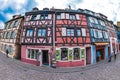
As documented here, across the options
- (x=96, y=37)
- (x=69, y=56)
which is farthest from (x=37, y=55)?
(x=96, y=37)

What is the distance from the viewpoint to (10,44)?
27453mm

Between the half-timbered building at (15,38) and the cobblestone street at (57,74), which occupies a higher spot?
the half-timbered building at (15,38)

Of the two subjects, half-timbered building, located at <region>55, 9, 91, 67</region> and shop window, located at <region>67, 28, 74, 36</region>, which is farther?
shop window, located at <region>67, 28, 74, 36</region>

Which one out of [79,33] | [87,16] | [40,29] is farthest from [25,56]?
[87,16]

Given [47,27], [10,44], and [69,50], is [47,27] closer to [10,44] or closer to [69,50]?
[69,50]

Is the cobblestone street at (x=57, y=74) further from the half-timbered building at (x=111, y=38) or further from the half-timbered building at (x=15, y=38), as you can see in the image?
the half-timbered building at (x=111, y=38)

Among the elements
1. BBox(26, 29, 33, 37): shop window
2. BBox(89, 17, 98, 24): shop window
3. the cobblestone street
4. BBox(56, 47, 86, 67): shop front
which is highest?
BBox(89, 17, 98, 24): shop window

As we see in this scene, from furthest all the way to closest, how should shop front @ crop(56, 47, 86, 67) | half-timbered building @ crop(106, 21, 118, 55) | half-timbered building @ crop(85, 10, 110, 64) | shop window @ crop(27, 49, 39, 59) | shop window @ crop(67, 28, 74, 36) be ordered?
half-timbered building @ crop(106, 21, 118, 55), half-timbered building @ crop(85, 10, 110, 64), shop window @ crop(27, 49, 39, 59), shop window @ crop(67, 28, 74, 36), shop front @ crop(56, 47, 86, 67)

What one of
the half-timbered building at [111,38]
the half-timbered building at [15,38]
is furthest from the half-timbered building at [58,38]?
the half-timbered building at [111,38]

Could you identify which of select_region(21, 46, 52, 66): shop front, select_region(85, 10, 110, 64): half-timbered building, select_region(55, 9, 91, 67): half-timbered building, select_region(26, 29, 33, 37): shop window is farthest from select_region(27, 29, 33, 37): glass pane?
select_region(85, 10, 110, 64): half-timbered building

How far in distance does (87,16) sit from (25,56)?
37.3ft

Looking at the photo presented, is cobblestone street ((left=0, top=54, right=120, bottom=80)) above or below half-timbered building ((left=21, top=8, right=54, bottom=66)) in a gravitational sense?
below

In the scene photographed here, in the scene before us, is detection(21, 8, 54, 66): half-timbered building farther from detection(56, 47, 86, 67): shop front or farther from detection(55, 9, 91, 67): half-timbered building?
detection(56, 47, 86, 67): shop front

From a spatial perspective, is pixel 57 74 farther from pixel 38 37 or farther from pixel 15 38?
pixel 15 38
